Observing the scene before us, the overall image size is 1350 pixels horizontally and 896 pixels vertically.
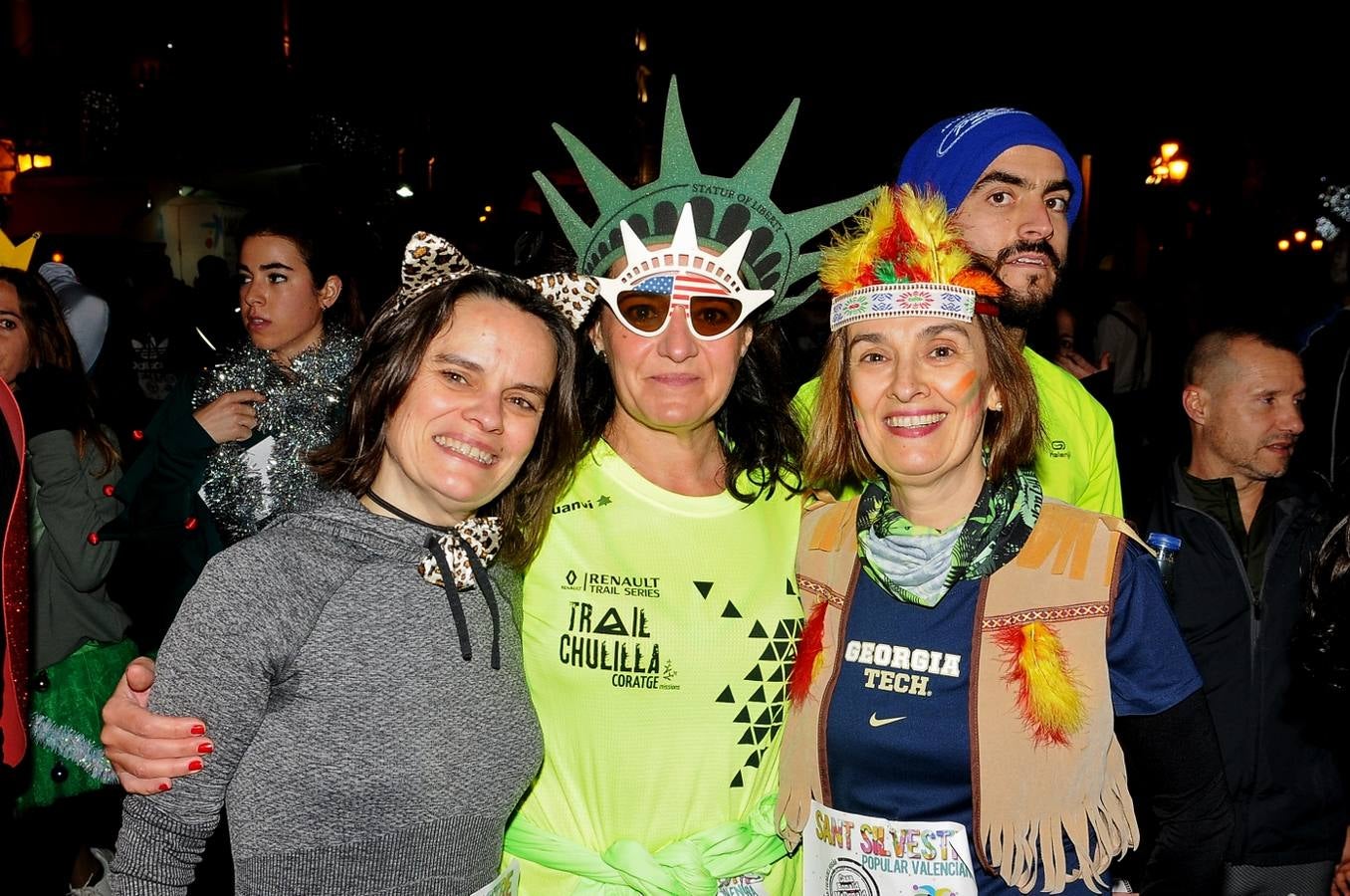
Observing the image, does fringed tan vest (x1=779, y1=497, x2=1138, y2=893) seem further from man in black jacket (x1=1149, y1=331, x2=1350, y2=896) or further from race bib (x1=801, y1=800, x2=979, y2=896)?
man in black jacket (x1=1149, y1=331, x2=1350, y2=896)

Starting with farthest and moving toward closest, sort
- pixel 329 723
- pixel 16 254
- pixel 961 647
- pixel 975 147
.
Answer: pixel 16 254
pixel 975 147
pixel 961 647
pixel 329 723

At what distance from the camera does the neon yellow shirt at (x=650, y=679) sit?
2.56 metres

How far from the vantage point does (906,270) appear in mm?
2518

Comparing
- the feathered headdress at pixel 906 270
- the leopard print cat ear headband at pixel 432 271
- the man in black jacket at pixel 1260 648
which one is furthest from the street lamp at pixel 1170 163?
the leopard print cat ear headband at pixel 432 271

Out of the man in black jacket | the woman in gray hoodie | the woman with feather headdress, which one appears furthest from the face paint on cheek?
the man in black jacket

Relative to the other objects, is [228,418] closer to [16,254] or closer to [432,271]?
[16,254]

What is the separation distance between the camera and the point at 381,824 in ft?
6.80

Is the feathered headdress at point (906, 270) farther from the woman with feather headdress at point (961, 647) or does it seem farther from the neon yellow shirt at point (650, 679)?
the neon yellow shirt at point (650, 679)

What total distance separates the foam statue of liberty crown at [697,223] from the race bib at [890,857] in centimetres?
139

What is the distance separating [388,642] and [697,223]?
1.48 m

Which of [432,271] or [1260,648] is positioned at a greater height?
[432,271]

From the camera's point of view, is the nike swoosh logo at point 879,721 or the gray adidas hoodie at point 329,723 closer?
the gray adidas hoodie at point 329,723

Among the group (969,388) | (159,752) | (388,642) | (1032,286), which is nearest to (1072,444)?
(1032,286)

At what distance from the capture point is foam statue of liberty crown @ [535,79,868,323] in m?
2.90
